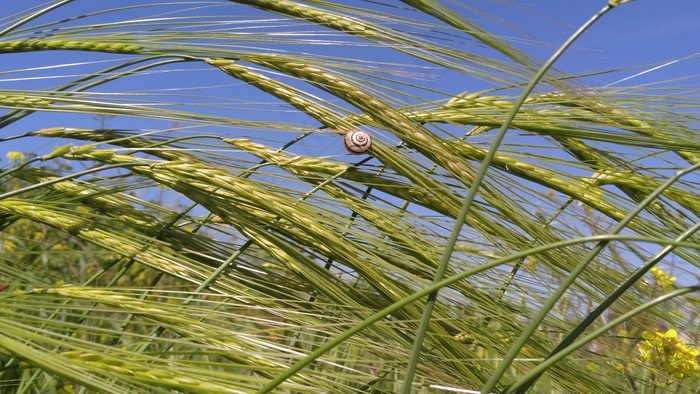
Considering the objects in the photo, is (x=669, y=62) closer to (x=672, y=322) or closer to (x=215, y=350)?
(x=672, y=322)

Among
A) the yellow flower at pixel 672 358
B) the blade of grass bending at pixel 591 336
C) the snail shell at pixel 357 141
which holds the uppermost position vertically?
the snail shell at pixel 357 141

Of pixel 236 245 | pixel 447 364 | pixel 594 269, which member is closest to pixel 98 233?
pixel 236 245

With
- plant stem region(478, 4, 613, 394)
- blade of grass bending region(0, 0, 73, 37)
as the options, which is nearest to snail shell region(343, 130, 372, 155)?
plant stem region(478, 4, 613, 394)

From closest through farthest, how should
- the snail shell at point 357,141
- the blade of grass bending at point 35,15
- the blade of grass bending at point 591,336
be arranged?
the blade of grass bending at point 591,336, the snail shell at point 357,141, the blade of grass bending at point 35,15

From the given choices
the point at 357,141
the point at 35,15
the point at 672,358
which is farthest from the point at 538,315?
the point at 35,15

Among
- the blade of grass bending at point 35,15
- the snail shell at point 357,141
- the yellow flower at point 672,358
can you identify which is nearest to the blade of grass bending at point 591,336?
the snail shell at point 357,141

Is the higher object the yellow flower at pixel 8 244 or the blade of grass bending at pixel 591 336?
the yellow flower at pixel 8 244

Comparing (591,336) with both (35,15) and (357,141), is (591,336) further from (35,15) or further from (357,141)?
(35,15)

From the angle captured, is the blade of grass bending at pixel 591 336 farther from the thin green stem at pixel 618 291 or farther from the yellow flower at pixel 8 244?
the yellow flower at pixel 8 244
